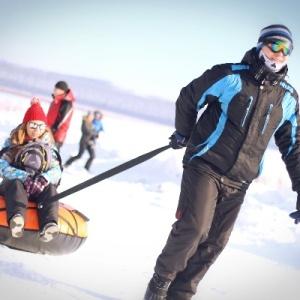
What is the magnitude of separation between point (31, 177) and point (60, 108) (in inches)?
160

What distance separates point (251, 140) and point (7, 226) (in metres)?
1.93

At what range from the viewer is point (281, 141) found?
149 inches

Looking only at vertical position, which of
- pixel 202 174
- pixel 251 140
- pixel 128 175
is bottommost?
pixel 202 174

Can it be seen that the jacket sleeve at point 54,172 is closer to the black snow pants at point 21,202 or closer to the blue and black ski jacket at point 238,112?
the black snow pants at point 21,202

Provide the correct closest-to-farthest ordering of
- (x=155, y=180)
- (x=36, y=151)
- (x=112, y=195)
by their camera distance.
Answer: (x=36, y=151) < (x=112, y=195) < (x=155, y=180)

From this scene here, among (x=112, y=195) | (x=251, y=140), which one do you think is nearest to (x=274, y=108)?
(x=251, y=140)

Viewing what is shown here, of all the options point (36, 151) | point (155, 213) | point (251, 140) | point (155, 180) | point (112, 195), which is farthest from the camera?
point (155, 180)

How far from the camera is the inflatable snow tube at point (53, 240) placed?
380cm

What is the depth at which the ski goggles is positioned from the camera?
349 cm

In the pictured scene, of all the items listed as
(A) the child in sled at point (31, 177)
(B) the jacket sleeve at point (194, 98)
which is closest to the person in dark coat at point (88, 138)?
(A) the child in sled at point (31, 177)

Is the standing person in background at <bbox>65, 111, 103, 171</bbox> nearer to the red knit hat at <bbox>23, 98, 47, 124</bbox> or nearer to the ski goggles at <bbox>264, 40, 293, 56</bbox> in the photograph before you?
the red knit hat at <bbox>23, 98, 47, 124</bbox>

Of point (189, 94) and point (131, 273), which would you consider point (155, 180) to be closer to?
point (131, 273)

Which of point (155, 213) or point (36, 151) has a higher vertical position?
point (155, 213)

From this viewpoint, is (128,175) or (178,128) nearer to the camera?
(178,128)
